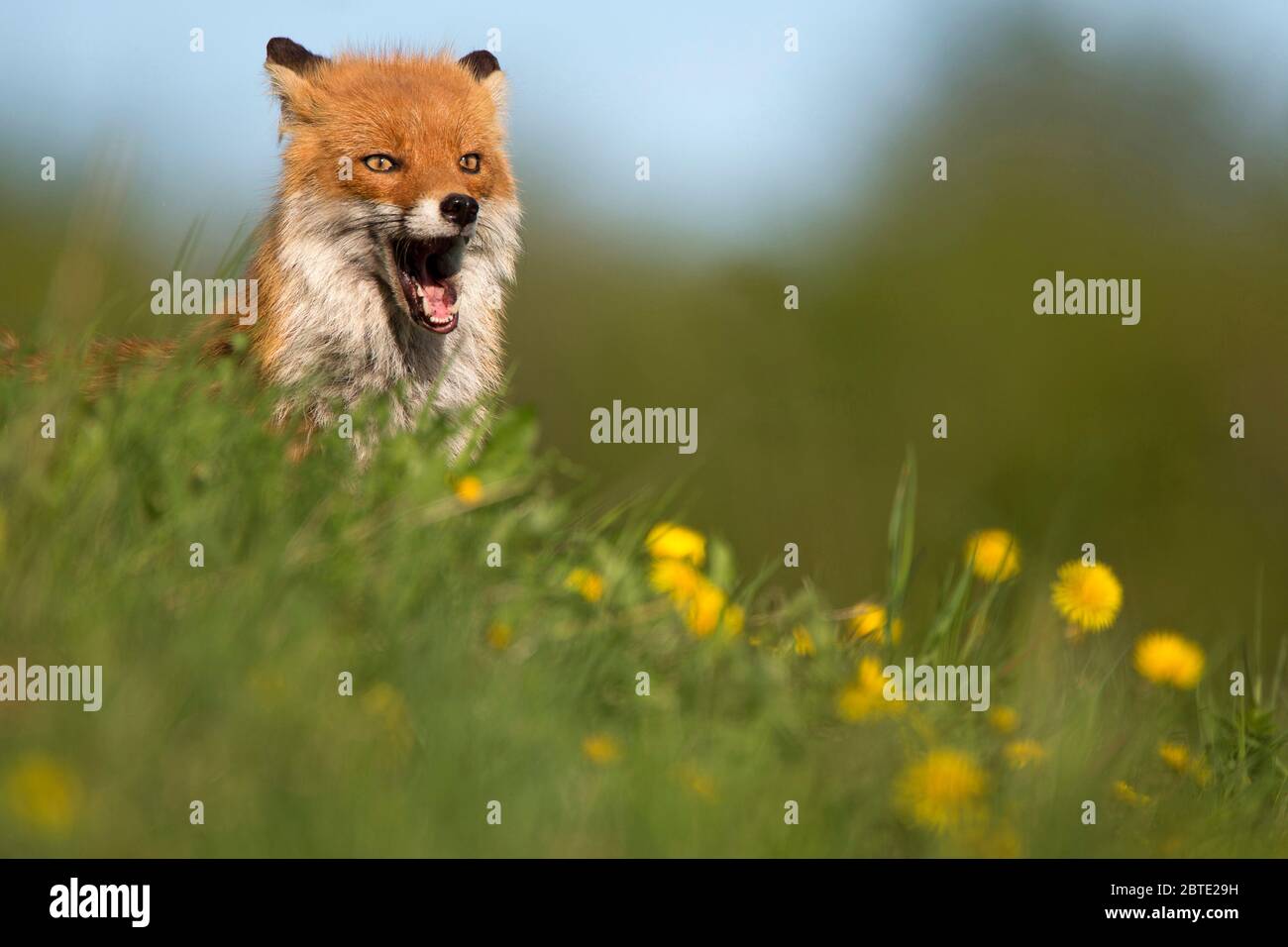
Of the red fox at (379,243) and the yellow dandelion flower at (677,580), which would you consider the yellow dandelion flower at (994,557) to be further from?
the red fox at (379,243)

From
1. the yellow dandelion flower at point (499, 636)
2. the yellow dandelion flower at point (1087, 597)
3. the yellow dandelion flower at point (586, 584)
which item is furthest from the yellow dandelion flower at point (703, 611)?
the yellow dandelion flower at point (1087, 597)

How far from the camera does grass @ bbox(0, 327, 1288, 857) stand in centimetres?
321

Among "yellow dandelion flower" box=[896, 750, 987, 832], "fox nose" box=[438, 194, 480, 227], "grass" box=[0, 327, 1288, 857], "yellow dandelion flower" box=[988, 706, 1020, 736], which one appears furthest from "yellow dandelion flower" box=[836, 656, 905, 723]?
"fox nose" box=[438, 194, 480, 227]

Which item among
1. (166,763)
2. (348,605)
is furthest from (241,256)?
(166,763)

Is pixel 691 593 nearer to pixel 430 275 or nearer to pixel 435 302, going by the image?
pixel 435 302

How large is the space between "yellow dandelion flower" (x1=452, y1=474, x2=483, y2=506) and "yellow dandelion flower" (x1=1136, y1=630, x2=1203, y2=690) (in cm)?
264

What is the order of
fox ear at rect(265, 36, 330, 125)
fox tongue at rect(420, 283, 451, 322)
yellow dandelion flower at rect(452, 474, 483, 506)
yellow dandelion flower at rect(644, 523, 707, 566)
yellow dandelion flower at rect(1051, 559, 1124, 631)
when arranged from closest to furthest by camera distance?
yellow dandelion flower at rect(452, 474, 483, 506), yellow dandelion flower at rect(644, 523, 707, 566), yellow dandelion flower at rect(1051, 559, 1124, 631), fox tongue at rect(420, 283, 451, 322), fox ear at rect(265, 36, 330, 125)

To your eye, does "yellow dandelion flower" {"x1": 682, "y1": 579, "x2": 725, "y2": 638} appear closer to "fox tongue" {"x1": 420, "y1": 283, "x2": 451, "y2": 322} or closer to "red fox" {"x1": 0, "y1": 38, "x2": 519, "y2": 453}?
"red fox" {"x1": 0, "y1": 38, "x2": 519, "y2": 453}

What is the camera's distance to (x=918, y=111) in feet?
102

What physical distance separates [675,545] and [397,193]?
10.6 ft

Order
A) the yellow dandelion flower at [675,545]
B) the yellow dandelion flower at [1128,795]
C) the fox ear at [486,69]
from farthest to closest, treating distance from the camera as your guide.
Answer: the fox ear at [486,69] → the yellow dandelion flower at [675,545] → the yellow dandelion flower at [1128,795]

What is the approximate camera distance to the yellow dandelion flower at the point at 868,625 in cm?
498

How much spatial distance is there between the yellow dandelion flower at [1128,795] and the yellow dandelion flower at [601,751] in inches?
65.7
